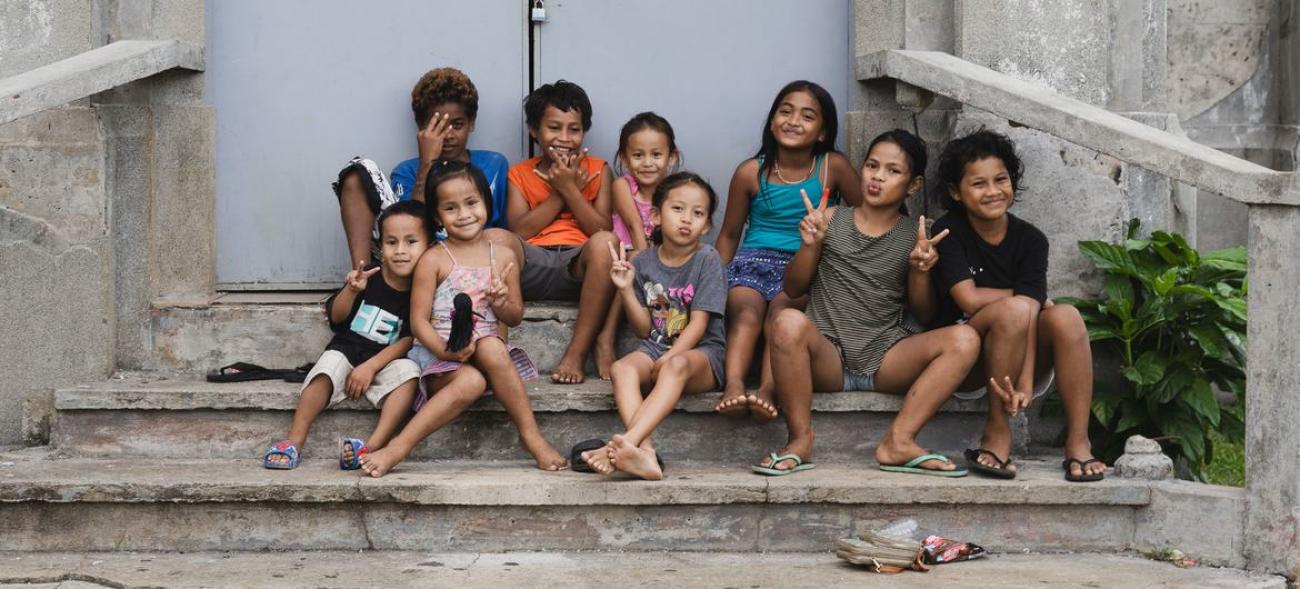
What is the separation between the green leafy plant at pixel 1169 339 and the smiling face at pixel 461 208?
7.14 ft

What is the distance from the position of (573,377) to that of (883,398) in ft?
3.64

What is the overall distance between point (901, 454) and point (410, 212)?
1895 mm

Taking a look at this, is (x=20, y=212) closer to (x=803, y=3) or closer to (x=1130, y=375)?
(x=803, y=3)

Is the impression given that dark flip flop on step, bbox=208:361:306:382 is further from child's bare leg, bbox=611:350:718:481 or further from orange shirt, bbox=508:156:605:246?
child's bare leg, bbox=611:350:718:481

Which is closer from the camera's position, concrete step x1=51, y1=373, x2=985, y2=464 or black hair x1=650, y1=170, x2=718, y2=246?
concrete step x1=51, y1=373, x2=985, y2=464

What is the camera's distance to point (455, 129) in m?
6.26

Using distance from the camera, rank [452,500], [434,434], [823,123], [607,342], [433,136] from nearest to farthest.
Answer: [452,500], [434,434], [607,342], [823,123], [433,136]

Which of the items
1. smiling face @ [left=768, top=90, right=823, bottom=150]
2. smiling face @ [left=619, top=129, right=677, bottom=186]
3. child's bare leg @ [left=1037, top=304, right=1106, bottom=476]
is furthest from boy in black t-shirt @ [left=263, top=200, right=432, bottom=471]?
child's bare leg @ [left=1037, top=304, right=1106, bottom=476]

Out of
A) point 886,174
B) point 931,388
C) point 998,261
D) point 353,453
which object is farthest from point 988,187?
point 353,453

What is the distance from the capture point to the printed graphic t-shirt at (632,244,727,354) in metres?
5.57

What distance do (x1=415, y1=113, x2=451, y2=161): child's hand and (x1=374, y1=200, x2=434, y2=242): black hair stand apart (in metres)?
0.52

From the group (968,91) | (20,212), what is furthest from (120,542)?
(968,91)

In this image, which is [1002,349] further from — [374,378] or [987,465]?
[374,378]

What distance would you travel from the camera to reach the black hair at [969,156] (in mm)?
5508
